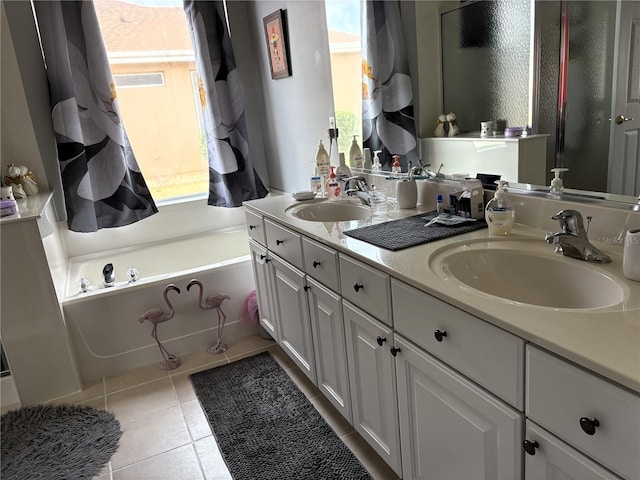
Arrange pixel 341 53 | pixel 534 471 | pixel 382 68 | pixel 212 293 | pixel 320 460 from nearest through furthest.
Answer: pixel 534 471, pixel 320 460, pixel 382 68, pixel 341 53, pixel 212 293

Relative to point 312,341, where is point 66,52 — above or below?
above

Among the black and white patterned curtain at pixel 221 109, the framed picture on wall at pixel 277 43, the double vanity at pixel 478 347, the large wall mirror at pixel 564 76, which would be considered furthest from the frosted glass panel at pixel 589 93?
the black and white patterned curtain at pixel 221 109

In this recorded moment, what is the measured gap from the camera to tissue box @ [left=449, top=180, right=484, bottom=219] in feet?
5.31

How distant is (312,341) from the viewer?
6.37ft

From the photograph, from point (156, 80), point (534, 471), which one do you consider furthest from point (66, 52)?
point (534, 471)

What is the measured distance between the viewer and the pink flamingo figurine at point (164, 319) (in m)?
2.49

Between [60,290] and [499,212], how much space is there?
2.15 m

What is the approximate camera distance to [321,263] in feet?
5.58

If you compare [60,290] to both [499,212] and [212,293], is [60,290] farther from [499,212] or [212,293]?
[499,212]

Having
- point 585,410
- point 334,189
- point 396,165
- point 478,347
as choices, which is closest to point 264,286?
point 334,189

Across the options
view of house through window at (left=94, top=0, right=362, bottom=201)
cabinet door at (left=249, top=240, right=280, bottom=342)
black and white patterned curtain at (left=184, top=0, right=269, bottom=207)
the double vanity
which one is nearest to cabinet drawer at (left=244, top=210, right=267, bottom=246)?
cabinet door at (left=249, top=240, right=280, bottom=342)

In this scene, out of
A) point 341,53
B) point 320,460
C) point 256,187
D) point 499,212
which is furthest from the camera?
point 256,187

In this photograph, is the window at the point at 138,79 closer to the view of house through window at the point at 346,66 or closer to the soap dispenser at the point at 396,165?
the view of house through window at the point at 346,66

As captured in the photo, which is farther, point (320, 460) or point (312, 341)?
point (312, 341)
